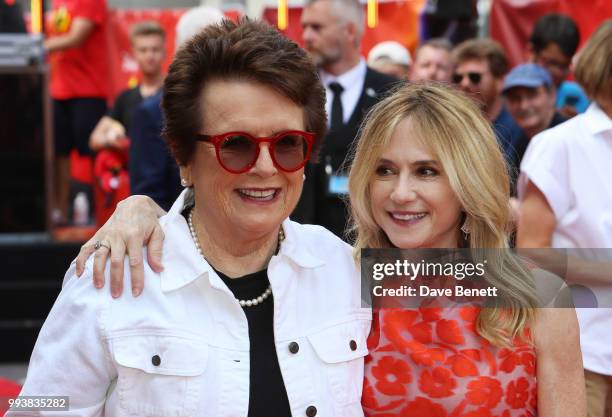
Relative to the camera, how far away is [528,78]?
17.1 feet

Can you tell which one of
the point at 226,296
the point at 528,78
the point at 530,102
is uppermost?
the point at 528,78

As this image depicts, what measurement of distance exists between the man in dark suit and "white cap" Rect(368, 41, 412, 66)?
1.63 metres

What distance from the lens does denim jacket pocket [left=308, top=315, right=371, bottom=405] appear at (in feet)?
7.72

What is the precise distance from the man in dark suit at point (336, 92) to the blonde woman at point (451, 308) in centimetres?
164

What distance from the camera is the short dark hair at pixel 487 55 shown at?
5793mm

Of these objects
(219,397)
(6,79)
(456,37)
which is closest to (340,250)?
(219,397)

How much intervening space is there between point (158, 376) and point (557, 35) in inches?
181

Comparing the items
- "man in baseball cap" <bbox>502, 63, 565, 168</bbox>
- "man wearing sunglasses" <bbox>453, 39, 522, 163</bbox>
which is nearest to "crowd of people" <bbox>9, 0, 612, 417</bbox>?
"man in baseball cap" <bbox>502, 63, 565, 168</bbox>

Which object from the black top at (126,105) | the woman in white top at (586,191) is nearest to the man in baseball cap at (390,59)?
the black top at (126,105)

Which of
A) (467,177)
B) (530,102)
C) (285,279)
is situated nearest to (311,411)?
(285,279)

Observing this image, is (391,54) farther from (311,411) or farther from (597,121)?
(311,411)

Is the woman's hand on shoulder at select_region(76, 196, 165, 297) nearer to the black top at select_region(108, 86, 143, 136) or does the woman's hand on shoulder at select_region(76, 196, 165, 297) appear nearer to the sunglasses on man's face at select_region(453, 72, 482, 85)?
the sunglasses on man's face at select_region(453, 72, 482, 85)

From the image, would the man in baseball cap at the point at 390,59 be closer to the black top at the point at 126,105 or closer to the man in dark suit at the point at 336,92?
the man in dark suit at the point at 336,92

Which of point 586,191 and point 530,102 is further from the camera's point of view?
point 530,102
